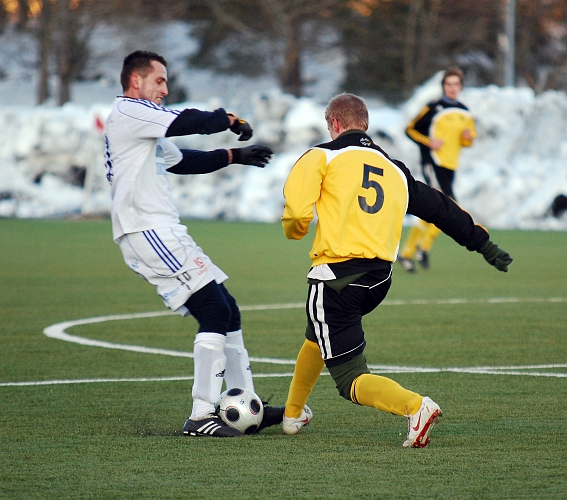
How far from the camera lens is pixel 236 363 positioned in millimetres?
5809

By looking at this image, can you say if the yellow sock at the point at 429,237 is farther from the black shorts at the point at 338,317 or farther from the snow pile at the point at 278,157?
the snow pile at the point at 278,157

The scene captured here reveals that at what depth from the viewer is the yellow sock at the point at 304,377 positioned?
540 centimetres

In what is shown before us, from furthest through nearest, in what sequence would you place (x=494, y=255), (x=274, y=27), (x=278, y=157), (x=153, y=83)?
(x=274, y=27)
(x=278, y=157)
(x=153, y=83)
(x=494, y=255)

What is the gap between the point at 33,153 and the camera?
104ft

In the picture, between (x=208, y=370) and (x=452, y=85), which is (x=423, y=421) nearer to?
(x=208, y=370)

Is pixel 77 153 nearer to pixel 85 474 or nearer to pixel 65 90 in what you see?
pixel 65 90

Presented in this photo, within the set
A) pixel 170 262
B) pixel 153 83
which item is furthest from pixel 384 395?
pixel 153 83

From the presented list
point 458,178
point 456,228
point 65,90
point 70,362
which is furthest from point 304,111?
point 456,228

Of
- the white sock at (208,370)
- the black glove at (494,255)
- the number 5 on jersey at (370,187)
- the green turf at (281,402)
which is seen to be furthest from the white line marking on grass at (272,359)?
the number 5 on jersey at (370,187)

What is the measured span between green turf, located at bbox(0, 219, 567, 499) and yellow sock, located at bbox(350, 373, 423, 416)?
7.5 inches

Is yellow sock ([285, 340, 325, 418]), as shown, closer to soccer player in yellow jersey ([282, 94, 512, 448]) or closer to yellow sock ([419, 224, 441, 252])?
soccer player in yellow jersey ([282, 94, 512, 448])

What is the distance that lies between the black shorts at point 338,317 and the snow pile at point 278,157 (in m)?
20.8

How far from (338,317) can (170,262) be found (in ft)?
3.10

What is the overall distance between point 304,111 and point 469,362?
925 inches
